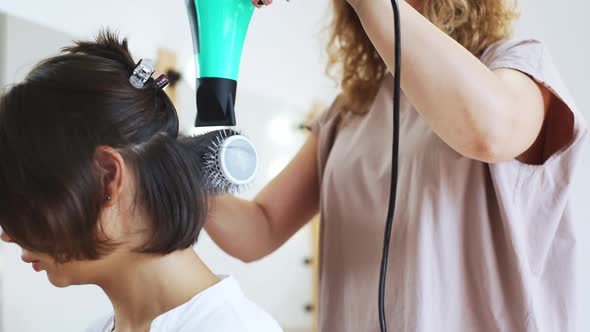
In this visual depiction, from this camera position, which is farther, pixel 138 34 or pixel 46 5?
pixel 138 34

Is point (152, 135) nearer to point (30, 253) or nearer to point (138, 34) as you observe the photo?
point (30, 253)

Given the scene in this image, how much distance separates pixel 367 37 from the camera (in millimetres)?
985

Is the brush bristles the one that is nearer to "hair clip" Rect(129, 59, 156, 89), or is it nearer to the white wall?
"hair clip" Rect(129, 59, 156, 89)

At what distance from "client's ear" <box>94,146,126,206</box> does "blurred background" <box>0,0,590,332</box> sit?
235mm

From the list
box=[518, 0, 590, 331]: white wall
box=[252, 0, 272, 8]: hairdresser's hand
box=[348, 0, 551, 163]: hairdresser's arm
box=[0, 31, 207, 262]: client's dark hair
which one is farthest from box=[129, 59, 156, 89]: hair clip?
box=[518, 0, 590, 331]: white wall

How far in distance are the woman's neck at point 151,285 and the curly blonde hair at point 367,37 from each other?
409 mm

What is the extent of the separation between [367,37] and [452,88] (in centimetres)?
38

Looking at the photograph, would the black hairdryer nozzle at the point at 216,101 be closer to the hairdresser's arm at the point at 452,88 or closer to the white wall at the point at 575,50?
the hairdresser's arm at the point at 452,88

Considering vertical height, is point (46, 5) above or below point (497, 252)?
above

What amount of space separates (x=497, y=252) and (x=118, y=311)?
0.47 m

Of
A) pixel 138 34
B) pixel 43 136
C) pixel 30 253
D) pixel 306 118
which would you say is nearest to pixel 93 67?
pixel 43 136

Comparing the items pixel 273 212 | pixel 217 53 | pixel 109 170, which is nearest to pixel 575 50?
pixel 273 212

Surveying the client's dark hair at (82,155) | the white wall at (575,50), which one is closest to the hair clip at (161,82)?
the client's dark hair at (82,155)

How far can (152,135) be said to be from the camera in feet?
2.17
